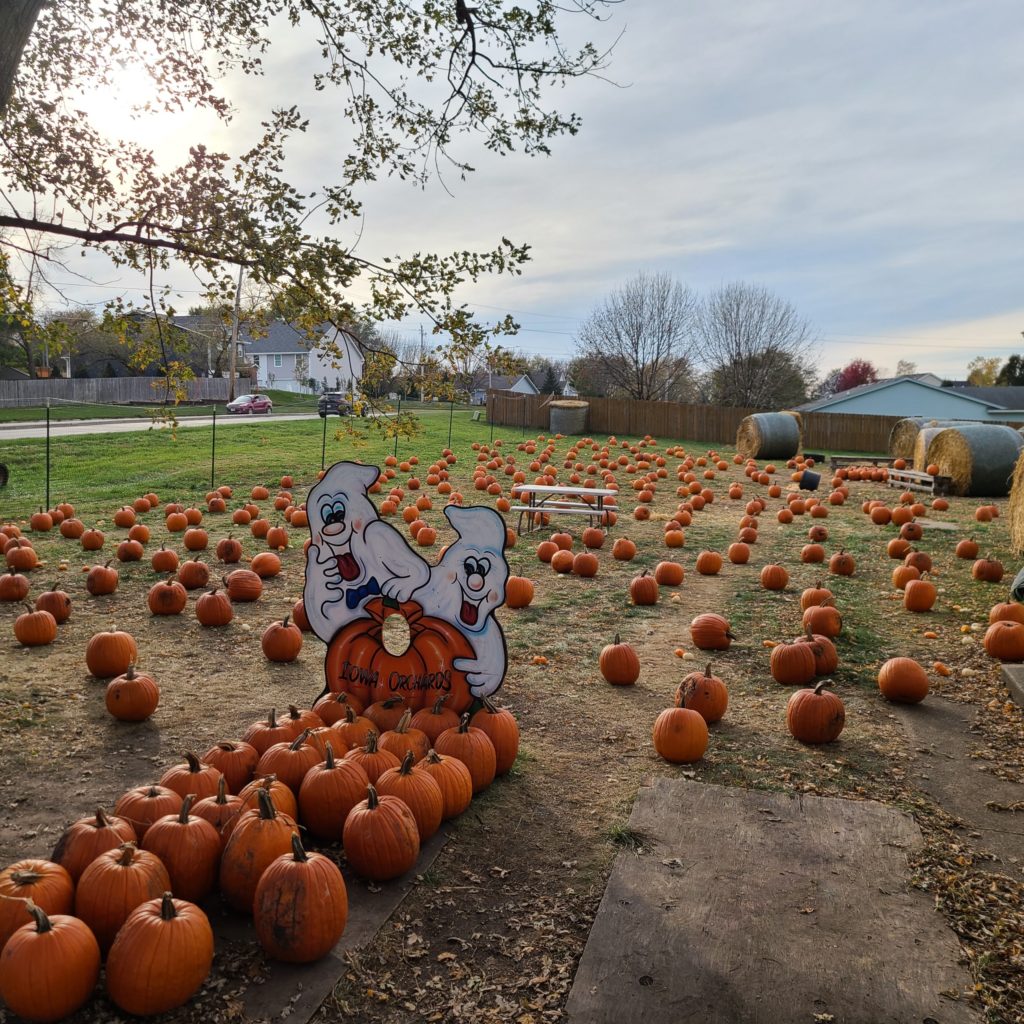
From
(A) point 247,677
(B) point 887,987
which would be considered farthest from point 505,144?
(B) point 887,987

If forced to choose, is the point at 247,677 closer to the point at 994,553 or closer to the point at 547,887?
the point at 547,887

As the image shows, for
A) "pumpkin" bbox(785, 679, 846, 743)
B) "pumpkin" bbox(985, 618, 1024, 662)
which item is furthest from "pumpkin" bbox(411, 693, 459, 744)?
"pumpkin" bbox(985, 618, 1024, 662)

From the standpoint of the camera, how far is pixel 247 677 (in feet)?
20.4

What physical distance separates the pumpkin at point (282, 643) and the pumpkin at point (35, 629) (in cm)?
185

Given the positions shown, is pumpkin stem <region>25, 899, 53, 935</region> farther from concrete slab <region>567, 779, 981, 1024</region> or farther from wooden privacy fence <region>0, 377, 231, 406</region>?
wooden privacy fence <region>0, 377, 231, 406</region>

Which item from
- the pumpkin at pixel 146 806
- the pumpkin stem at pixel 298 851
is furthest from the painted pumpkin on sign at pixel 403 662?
the pumpkin stem at pixel 298 851

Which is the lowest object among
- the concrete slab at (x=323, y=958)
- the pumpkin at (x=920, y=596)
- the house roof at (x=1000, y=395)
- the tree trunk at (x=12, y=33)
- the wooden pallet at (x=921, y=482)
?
the concrete slab at (x=323, y=958)

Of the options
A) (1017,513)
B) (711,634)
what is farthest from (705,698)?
(1017,513)

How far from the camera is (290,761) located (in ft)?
13.2

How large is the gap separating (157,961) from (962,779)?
416 centimetres

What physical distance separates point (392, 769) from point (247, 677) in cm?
262

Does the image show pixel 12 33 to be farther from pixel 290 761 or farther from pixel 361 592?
pixel 290 761

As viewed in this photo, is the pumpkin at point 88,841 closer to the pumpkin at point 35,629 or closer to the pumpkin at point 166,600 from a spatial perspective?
the pumpkin at point 35,629

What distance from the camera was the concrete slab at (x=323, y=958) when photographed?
112 inches
